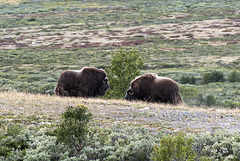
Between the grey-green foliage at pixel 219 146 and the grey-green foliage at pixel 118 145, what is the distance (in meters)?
0.95

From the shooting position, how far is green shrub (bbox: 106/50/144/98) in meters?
22.0

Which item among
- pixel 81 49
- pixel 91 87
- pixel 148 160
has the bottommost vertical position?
pixel 81 49

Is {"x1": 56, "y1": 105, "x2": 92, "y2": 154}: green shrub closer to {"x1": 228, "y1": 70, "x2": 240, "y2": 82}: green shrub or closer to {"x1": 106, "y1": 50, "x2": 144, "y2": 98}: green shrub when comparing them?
{"x1": 106, "y1": 50, "x2": 144, "y2": 98}: green shrub

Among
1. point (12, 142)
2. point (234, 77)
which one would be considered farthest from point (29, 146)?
point (234, 77)

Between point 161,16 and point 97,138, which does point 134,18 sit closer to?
point 161,16

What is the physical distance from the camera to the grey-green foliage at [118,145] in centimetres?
662

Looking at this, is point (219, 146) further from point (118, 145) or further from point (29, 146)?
point (29, 146)

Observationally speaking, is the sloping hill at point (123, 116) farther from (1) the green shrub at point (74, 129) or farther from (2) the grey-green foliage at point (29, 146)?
(1) the green shrub at point (74, 129)

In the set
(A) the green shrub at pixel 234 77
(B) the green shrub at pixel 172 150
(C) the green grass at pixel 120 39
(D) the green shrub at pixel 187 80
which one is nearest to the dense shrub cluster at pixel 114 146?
(B) the green shrub at pixel 172 150

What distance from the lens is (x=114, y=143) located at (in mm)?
7141

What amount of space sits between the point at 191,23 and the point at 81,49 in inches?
1791

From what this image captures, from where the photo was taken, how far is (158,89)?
14.7 m

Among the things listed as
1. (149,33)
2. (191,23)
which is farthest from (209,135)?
(191,23)

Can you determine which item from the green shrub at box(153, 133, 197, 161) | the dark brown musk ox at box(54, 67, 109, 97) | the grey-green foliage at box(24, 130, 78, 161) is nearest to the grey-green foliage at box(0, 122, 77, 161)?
the grey-green foliage at box(24, 130, 78, 161)
